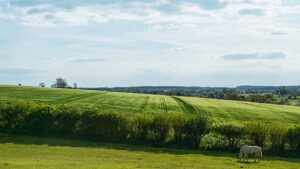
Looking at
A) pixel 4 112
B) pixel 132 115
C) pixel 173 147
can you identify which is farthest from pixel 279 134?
pixel 4 112

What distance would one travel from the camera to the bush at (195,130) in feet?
215

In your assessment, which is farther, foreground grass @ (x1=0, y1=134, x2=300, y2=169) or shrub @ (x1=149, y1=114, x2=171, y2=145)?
shrub @ (x1=149, y1=114, x2=171, y2=145)

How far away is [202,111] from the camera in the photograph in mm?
94188

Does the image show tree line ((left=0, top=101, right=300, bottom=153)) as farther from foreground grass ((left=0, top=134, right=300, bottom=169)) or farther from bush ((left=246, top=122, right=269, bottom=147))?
foreground grass ((left=0, top=134, right=300, bottom=169))

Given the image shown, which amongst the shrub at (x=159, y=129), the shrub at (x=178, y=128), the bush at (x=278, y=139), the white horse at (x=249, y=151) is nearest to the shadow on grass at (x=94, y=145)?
the shrub at (x=178, y=128)

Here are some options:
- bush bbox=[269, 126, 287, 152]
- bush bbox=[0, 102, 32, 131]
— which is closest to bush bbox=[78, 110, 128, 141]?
bush bbox=[0, 102, 32, 131]

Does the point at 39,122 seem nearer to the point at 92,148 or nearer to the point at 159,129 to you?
the point at 92,148

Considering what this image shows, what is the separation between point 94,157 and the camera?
47781 millimetres

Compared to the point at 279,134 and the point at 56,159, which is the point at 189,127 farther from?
the point at 56,159

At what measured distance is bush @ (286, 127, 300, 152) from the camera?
63.3 metres

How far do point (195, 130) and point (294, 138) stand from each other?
12.7 meters

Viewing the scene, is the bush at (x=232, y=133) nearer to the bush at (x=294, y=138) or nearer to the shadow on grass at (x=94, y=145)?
the shadow on grass at (x=94, y=145)

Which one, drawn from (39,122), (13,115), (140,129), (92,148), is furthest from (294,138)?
(13,115)

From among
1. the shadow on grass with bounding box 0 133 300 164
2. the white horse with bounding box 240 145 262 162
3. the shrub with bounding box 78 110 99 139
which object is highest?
the shrub with bounding box 78 110 99 139
